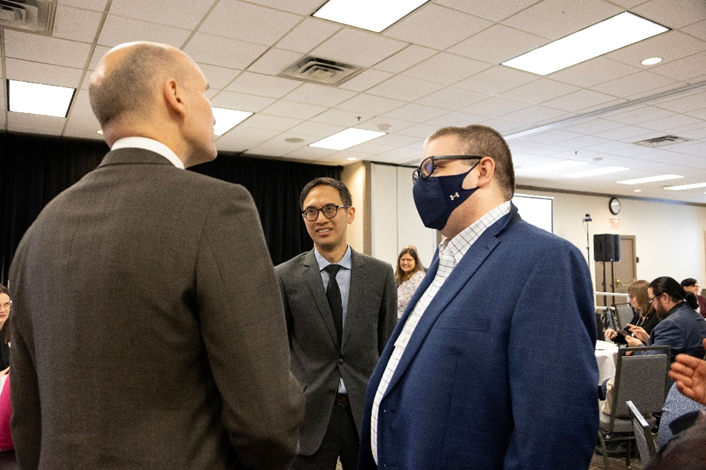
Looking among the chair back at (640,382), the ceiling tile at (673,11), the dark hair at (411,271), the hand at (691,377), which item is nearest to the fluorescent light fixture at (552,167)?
the dark hair at (411,271)

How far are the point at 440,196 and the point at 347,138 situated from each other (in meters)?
6.11

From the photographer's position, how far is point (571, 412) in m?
1.07

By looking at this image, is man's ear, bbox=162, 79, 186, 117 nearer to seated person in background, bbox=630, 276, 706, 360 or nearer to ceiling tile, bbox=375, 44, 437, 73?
ceiling tile, bbox=375, 44, 437, 73

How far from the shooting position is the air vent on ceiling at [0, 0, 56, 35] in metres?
3.51

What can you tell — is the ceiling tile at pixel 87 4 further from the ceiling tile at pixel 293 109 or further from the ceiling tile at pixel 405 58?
the ceiling tile at pixel 293 109

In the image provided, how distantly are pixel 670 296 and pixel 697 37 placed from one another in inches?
80.3

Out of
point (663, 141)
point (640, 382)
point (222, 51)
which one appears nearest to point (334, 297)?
point (640, 382)

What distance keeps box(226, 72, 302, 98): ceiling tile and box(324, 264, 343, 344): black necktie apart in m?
3.23

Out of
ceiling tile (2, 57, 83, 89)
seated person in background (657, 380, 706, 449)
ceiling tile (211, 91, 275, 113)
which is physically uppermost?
ceiling tile (211, 91, 275, 113)

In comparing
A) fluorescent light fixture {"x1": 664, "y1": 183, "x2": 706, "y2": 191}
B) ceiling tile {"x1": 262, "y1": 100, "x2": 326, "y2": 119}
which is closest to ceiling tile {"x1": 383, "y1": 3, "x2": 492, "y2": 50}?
ceiling tile {"x1": 262, "y1": 100, "x2": 326, "y2": 119}

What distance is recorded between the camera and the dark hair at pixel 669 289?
14.0ft

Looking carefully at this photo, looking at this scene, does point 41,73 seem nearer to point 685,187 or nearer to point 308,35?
point 308,35

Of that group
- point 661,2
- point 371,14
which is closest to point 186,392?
point 371,14

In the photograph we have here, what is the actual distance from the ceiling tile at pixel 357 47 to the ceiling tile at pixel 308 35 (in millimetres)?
65
